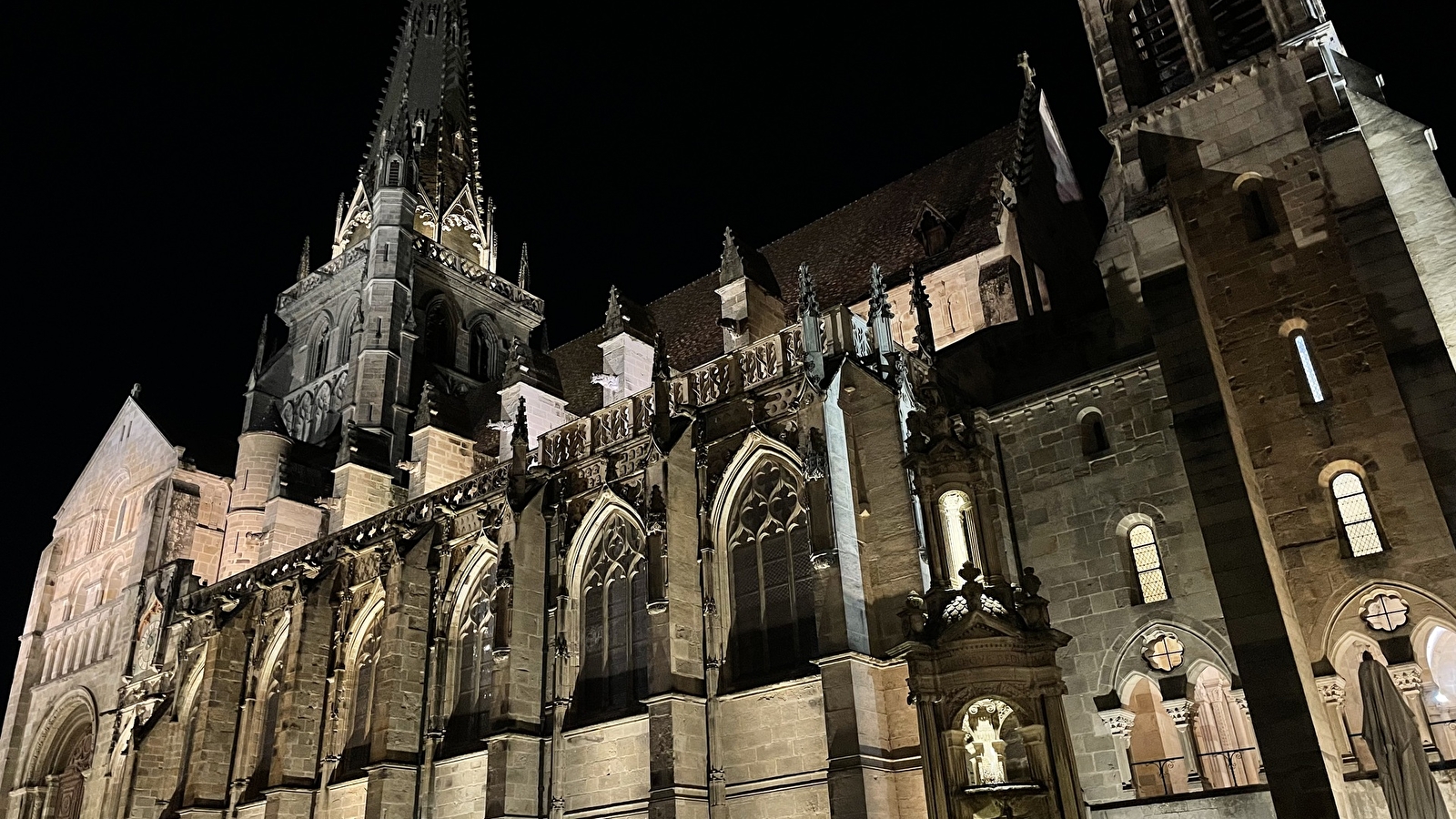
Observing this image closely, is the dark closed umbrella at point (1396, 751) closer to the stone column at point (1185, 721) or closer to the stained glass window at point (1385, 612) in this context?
the stained glass window at point (1385, 612)

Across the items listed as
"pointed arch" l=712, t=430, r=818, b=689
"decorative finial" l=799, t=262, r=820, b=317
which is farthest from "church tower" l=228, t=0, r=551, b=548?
"decorative finial" l=799, t=262, r=820, b=317

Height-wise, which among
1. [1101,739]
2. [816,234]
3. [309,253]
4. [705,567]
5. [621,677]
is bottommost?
[1101,739]

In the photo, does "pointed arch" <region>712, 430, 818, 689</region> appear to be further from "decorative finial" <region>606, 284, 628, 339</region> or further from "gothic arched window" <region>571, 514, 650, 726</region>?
"decorative finial" <region>606, 284, 628, 339</region>

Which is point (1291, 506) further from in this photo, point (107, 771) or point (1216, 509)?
point (107, 771)

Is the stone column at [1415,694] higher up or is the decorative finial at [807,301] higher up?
the decorative finial at [807,301]

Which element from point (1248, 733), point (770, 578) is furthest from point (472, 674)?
point (1248, 733)

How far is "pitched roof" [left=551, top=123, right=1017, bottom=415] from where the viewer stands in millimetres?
21844

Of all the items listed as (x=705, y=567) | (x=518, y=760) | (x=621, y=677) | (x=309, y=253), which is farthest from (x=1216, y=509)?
(x=309, y=253)

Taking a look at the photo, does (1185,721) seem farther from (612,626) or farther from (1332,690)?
(612,626)

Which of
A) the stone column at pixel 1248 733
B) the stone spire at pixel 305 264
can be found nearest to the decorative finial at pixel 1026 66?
the stone column at pixel 1248 733

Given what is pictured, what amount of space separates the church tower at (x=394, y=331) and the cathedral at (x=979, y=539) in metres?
4.48

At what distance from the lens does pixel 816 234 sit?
86.2ft

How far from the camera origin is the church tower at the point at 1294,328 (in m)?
12.5

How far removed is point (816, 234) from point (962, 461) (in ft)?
50.5
